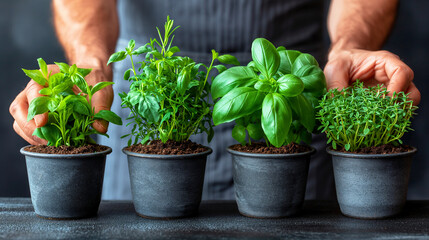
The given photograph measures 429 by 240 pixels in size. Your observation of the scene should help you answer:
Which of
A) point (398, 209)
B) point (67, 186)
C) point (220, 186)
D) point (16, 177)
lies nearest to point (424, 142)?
point (220, 186)

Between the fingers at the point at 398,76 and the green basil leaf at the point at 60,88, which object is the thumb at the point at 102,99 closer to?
the green basil leaf at the point at 60,88

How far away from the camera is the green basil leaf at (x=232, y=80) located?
0.78 meters

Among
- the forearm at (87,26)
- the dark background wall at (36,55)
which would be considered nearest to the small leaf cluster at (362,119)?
the forearm at (87,26)

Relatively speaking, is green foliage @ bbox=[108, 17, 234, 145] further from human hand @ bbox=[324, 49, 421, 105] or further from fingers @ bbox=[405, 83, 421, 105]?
fingers @ bbox=[405, 83, 421, 105]

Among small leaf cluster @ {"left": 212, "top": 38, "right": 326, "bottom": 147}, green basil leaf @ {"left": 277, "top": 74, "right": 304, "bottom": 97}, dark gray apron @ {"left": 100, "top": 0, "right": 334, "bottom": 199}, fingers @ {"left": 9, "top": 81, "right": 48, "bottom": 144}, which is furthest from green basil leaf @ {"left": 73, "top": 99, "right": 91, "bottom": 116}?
dark gray apron @ {"left": 100, "top": 0, "right": 334, "bottom": 199}

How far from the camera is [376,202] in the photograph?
770 mm

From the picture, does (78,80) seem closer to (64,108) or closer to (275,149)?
(64,108)

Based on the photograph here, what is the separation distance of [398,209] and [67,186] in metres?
0.57

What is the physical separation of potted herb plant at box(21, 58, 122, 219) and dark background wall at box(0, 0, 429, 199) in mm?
1107

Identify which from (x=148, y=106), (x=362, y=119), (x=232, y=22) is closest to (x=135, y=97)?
(x=148, y=106)

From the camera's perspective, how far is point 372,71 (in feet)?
3.18

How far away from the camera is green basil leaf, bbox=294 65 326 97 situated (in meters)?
0.81

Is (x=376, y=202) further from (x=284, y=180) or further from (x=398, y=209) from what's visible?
(x=284, y=180)

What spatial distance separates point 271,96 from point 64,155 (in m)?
0.35
